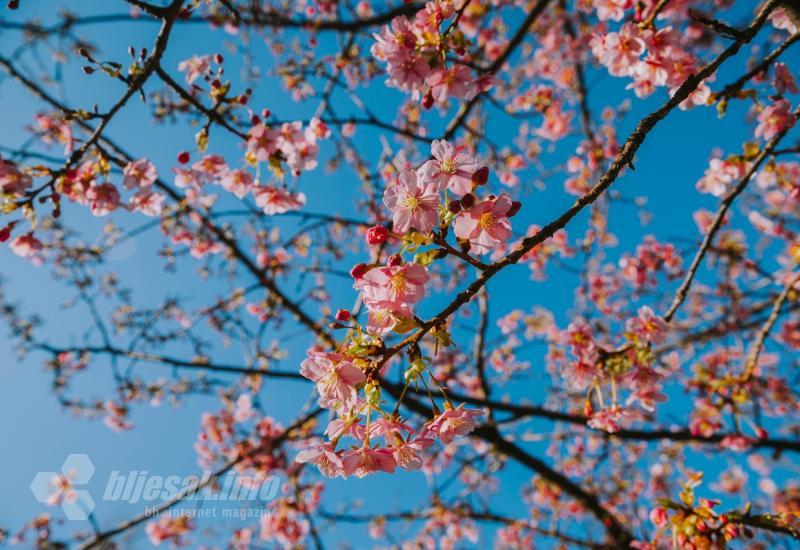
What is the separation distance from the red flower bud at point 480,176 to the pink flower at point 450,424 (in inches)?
27.4

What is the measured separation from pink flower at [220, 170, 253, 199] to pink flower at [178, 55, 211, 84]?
618mm

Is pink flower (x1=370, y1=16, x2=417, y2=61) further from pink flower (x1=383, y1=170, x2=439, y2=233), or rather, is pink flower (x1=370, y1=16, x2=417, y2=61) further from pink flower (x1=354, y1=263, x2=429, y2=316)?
pink flower (x1=354, y1=263, x2=429, y2=316)

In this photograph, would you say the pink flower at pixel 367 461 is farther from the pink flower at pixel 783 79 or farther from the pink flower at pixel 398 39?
the pink flower at pixel 783 79

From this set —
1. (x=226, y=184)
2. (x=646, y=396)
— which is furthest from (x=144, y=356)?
(x=646, y=396)

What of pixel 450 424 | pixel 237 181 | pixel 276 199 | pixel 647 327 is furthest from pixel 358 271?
A: pixel 237 181

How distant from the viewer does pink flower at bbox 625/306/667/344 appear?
244cm

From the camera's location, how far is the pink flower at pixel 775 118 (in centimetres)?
239

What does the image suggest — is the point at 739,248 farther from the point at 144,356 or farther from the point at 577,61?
the point at 144,356

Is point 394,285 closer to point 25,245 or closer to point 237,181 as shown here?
point 237,181

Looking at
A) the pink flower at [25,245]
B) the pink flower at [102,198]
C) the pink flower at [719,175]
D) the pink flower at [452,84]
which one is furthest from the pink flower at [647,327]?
the pink flower at [25,245]

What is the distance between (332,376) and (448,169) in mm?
721

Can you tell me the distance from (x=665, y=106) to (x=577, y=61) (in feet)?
15.5

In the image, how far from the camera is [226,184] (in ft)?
10.1

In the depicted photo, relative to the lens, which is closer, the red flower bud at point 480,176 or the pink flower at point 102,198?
the red flower bud at point 480,176
